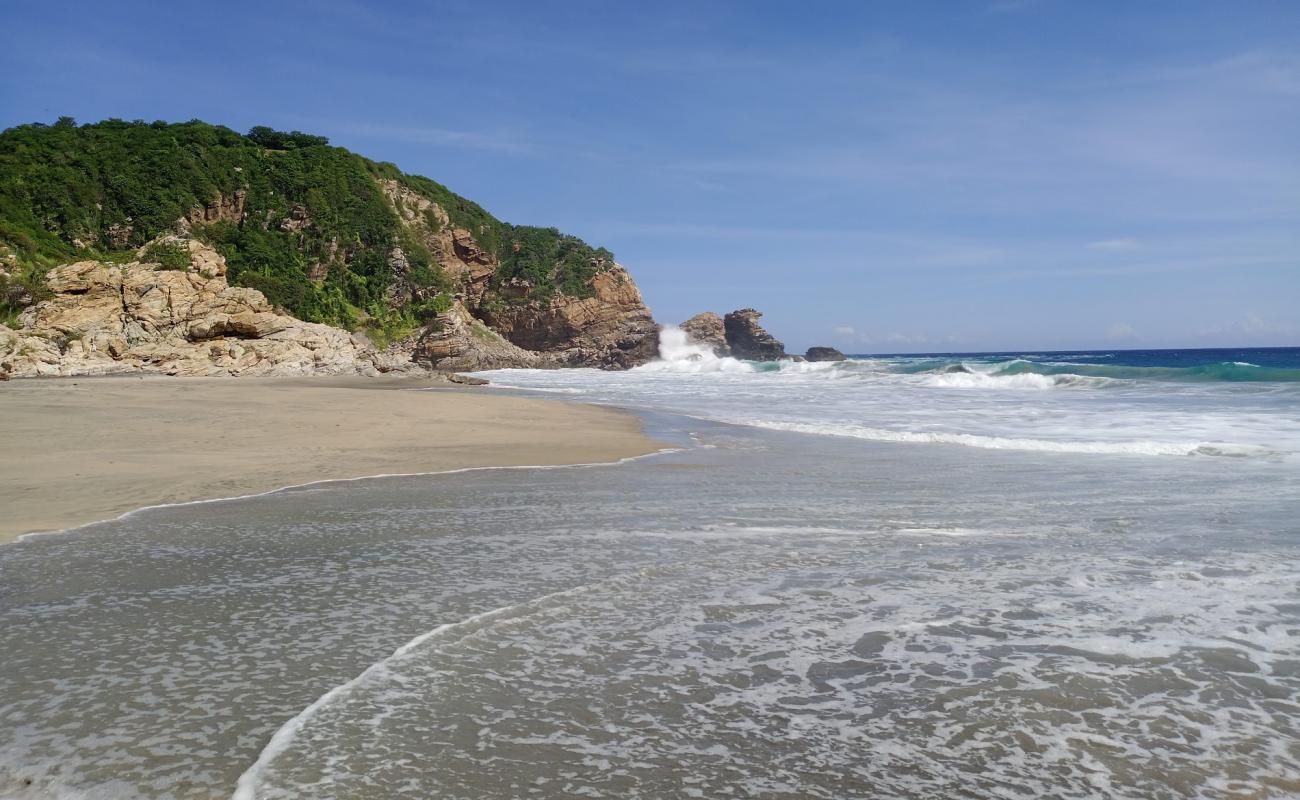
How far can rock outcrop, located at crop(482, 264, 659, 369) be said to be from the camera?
2272 inches

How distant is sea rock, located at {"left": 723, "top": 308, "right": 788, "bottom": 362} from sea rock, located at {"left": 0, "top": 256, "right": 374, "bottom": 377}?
122ft

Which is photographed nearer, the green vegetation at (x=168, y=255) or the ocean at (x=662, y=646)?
the ocean at (x=662, y=646)

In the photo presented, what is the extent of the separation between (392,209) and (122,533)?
5197cm

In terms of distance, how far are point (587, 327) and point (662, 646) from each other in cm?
5605

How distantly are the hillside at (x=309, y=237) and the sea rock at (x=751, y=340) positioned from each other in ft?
32.2

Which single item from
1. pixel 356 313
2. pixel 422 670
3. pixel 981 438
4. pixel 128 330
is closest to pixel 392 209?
pixel 356 313

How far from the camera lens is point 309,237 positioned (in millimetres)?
46844

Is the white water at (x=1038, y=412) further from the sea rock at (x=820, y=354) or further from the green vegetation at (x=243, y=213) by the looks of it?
the sea rock at (x=820, y=354)

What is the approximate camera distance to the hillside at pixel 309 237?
118ft

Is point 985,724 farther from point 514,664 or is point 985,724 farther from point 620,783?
point 514,664

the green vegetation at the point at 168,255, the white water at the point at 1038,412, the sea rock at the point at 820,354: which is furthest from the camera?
the sea rock at the point at 820,354

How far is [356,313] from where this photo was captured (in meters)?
46.2

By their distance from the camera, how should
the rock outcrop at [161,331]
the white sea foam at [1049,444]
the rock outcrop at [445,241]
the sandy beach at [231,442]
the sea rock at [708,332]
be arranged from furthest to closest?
the sea rock at [708,332], the rock outcrop at [445,241], the rock outcrop at [161,331], the white sea foam at [1049,444], the sandy beach at [231,442]

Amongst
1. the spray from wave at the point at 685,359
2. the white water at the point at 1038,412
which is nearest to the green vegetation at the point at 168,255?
the white water at the point at 1038,412
